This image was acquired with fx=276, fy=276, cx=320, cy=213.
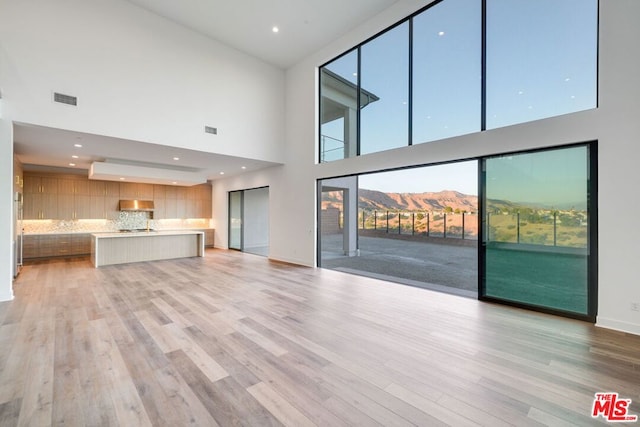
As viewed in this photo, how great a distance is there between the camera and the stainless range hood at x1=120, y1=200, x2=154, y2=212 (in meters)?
9.52

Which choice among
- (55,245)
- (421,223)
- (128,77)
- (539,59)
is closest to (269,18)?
(128,77)

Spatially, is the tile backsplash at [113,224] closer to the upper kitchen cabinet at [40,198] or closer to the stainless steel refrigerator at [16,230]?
the upper kitchen cabinet at [40,198]

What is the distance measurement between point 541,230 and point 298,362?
3751mm

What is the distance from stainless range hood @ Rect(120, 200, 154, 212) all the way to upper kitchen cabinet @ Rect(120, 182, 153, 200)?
17 cm

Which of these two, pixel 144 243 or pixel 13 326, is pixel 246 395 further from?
pixel 144 243

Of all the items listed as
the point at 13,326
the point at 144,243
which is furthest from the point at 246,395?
the point at 144,243

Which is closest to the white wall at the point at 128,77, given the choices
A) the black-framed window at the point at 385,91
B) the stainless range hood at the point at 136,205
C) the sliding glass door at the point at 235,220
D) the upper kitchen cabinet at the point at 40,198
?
the black-framed window at the point at 385,91

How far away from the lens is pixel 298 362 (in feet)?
8.21

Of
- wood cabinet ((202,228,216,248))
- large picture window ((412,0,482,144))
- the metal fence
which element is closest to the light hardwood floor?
large picture window ((412,0,482,144))

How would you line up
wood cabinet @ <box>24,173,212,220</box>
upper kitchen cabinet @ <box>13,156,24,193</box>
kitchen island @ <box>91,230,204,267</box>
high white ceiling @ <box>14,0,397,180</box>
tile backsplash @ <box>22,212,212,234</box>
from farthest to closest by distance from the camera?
1. tile backsplash @ <box>22,212,212,234</box>
2. wood cabinet @ <box>24,173,212,220</box>
3. kitchen island @ <box>91,230,204,267</box>
4. upper kitchen cabinet @ <box>13,156,24,193</box>
5. high white ceiling @ <box>14,0,397,180</box>

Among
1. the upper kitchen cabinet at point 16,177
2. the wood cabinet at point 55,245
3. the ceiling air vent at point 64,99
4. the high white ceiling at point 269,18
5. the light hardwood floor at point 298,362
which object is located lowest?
the light hardwood floor at point 298,362

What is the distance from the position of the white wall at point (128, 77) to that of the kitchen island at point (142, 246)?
133 inches

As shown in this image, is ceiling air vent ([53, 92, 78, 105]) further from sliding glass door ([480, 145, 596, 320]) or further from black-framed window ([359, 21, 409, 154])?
sliding glass door ([480, 145, 596, 320])

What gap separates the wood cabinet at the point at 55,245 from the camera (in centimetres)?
799
